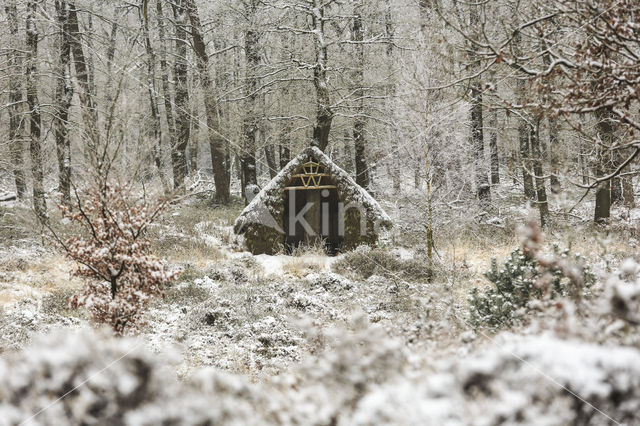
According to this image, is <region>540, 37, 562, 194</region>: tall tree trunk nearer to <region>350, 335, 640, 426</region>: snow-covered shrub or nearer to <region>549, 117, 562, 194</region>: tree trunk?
<region>549, 117, 562, 194</region>: tree trunk

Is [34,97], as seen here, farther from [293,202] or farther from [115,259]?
[115,259]

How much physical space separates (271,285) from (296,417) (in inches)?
285

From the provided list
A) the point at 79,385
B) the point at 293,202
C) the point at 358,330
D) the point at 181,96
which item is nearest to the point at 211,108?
the point at 181,96

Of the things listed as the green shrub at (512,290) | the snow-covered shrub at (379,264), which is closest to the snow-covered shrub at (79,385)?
the green shrub at (512,290)

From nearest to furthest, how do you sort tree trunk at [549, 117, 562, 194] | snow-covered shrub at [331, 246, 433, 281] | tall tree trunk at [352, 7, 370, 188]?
1. tree trunk at [549, 117, 562, 194]
2. snow-covered shrub at [331, 246, 433, 281]
3. tall tree trunk at [352, 7, 370, 188]

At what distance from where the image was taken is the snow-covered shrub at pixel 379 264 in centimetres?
877

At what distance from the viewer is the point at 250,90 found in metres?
14.7

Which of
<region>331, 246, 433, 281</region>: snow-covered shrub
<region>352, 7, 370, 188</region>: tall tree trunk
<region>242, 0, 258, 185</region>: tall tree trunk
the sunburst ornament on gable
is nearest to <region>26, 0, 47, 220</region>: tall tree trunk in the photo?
<region>242, 0, 258, 185</region>: tall tree trunk

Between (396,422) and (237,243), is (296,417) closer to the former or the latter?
(396,422)

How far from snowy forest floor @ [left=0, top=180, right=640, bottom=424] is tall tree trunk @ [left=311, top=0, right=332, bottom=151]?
12.0 ft

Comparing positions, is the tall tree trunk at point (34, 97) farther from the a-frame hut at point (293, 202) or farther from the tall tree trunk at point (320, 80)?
the tall tree trunk at point (320, 80)

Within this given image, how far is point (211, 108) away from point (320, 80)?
571 cm

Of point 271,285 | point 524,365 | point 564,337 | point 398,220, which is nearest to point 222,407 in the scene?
point 524,365

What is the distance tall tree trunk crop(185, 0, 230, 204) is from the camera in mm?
15727
